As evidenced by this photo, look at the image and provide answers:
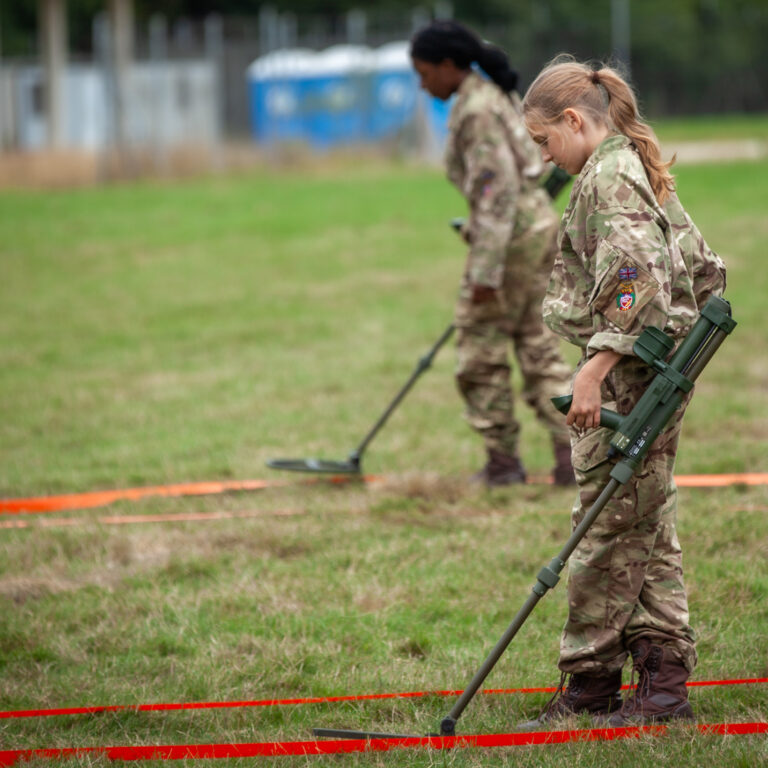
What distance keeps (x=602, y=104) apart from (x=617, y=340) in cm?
66

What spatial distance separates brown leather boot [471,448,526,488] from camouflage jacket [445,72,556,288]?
0.93 meters

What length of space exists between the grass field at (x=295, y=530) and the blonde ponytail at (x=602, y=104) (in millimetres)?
1537

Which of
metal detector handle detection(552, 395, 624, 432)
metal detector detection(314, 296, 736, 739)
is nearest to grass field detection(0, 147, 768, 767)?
metal detector detection(314, 296, 736, 739)

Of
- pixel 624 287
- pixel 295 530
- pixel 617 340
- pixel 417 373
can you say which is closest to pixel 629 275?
pixel 624 287

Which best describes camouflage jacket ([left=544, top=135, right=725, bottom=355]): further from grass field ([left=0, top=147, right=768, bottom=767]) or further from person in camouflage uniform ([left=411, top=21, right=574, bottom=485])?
person in camouflage uniform ([left=411, top=21, right=574, bottom=485])

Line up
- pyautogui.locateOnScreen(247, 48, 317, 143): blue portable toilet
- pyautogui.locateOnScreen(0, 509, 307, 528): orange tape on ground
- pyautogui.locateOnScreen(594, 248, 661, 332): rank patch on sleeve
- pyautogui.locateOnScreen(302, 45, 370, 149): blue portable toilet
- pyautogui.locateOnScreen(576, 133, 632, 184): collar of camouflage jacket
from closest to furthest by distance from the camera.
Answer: pyautogui.locateOnScreen(594, 248, 661, 332): rank patch on sleeve → pyautogui.locateOnScreen(576, 133, 632, 184): collar of camouflage jacket → pyautogui.locateOnScreen(0, 509, 307, 528): orange tape on ground → pyautogui.locateOnScreen(247, 48, 317, 143): blue portable toilet → pyautogui.locateOnScreen(302, 45, 370, 149): blue portable toilet

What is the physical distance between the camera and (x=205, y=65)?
26734 mm

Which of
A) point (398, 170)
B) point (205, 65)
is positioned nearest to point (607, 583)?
point (398, 170)

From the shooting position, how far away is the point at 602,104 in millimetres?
3150

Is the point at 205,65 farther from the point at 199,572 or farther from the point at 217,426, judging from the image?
the point at 199,572

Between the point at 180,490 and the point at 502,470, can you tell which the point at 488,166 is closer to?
the point at 502,470

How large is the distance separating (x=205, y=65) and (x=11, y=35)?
59.5 feet

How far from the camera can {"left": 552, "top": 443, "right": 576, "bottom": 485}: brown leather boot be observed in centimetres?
575

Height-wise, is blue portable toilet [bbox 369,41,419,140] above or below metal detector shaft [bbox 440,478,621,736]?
above
